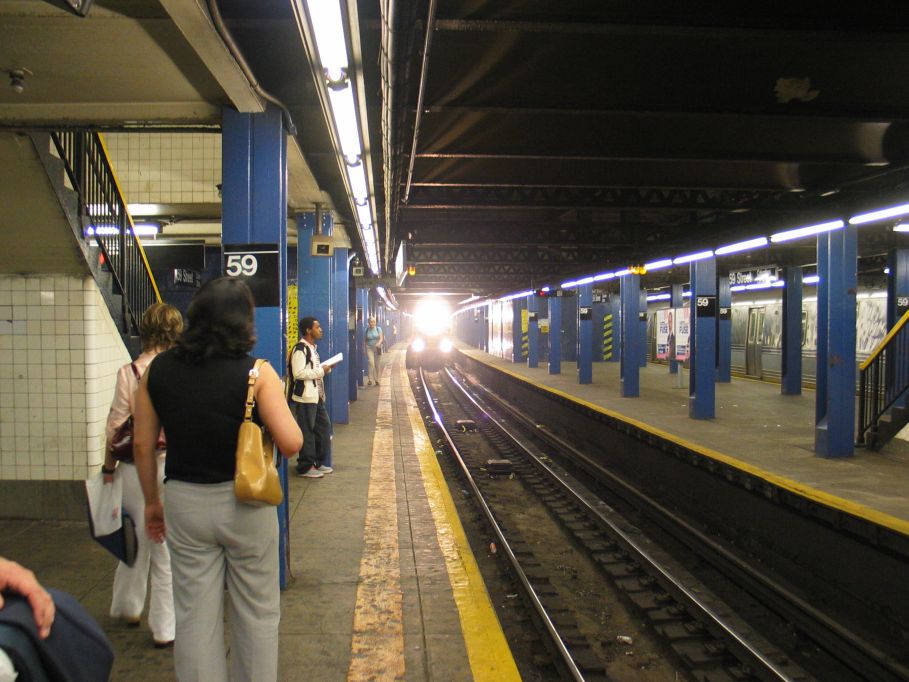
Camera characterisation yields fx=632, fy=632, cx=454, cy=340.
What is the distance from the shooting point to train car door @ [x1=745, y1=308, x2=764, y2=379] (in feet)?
58.8

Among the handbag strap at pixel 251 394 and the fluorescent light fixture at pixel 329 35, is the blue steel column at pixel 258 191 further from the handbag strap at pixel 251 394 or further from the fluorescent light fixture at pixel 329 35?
the handbag strap at pixel 251 394

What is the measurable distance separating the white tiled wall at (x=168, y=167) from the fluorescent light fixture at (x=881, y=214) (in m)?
7.05

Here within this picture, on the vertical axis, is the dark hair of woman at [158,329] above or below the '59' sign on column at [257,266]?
below

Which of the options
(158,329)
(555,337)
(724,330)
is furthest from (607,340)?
(158,329)

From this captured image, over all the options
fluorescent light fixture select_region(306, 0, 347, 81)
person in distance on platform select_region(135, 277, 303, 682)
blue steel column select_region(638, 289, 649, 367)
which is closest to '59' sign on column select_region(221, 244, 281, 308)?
fluorescent light fixture select_region(306, 0, 347, 81)

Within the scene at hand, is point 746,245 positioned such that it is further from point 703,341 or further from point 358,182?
point 358,182

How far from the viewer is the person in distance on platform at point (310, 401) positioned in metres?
6.09

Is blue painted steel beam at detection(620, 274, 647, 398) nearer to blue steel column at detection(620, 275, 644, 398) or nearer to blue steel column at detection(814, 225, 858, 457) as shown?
blue steel column at detection(620, 275, 644, 398)

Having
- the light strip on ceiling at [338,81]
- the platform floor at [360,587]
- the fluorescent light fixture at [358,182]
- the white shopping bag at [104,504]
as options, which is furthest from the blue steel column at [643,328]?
the white shopping bag at [104,504]

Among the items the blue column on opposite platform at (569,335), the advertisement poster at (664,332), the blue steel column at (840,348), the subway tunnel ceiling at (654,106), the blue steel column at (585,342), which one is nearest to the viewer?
the subway tunnel ceiling at (654,106)

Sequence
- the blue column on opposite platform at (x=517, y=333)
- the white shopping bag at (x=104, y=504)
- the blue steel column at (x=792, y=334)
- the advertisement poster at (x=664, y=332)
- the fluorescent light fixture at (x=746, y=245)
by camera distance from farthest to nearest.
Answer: the blue column on opposite platform at (x=517, y=333) → the advertisement poster at (x=664, y=332) → the blue steel column at (x=792, y=334) → the fluorescent light fixture at (x=746, y=245) → the white shopping bag at (x=104, y=504)

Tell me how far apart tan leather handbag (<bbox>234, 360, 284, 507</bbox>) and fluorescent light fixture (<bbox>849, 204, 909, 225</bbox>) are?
6714 millimetres

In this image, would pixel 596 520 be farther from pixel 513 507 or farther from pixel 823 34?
pixel 823 34

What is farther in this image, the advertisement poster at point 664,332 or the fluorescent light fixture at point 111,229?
the advertisement poster at point 664,332
